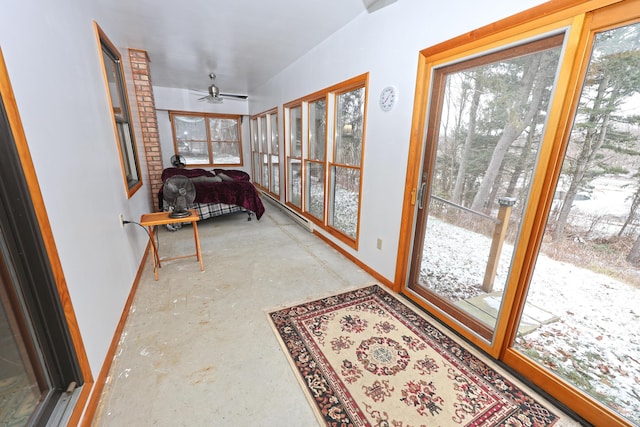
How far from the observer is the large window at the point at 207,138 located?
6516 millimetres

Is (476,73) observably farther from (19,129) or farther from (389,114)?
(19,129)

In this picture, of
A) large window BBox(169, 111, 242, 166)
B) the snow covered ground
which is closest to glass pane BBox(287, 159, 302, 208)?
the snow covered ground

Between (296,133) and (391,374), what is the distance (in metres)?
3.67

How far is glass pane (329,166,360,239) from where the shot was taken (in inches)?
118

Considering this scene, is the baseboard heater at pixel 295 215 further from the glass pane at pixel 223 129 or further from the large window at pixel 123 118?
the glass pane at pixel 223 129

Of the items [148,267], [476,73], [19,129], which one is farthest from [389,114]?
[148,267]

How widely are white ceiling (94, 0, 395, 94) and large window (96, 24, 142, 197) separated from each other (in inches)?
8.6

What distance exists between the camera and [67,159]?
1369 mm

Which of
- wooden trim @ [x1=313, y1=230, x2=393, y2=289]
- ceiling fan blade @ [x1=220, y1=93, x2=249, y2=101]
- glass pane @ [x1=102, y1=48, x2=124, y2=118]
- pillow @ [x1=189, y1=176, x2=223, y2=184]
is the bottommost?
wooden trim @ [x1=313, y1=230, x2=393, y2=289]

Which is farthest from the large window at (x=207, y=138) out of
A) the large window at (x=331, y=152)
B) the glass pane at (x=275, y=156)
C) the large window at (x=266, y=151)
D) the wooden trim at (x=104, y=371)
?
the wooden trim at (x=104, y=371)

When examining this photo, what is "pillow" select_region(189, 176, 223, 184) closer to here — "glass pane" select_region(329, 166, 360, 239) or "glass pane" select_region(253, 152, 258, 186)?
"glass pane" select_region(329, 166, 360, 239)

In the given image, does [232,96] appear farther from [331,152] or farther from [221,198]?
[331,152]

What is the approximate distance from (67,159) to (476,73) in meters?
2.43

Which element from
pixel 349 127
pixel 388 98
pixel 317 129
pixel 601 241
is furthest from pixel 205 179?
pixel 601 241
